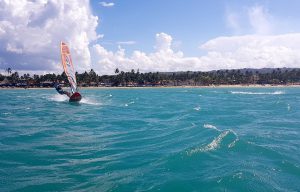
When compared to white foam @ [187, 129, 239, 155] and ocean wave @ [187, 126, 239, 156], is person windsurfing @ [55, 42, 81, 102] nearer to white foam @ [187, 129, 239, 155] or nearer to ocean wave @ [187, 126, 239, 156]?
ocean wave @ [187, 126, 239, 156]

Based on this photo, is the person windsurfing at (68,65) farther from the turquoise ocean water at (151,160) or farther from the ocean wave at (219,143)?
the ocean wave at (219,143)

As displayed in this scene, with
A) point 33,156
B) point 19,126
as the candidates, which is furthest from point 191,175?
point 19,126

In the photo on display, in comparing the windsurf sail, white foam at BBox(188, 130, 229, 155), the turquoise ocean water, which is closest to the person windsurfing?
the windsurf sail

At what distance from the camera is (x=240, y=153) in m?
18.4

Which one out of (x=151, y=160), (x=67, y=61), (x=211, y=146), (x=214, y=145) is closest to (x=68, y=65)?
(x=67, y=61)

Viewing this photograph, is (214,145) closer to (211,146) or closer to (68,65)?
(211,146)

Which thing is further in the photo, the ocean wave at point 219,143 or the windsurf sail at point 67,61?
the windsurf sail at point 67,61

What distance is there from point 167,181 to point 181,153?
4387 mm

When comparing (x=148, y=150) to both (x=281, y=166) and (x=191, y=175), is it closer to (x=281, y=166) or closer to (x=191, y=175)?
(x=191, y=175)

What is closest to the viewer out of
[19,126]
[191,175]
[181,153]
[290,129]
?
[191,175]

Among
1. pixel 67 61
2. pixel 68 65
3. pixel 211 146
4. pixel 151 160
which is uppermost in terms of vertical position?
pixel 67 61

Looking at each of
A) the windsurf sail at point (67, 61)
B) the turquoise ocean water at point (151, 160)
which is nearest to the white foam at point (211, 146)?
the turquoise ocean water at point (151, 160)

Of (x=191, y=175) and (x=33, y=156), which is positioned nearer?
(x=191, y=175)

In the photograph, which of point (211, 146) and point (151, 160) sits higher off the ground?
point (211, 146)
